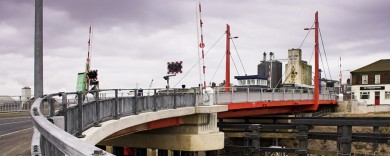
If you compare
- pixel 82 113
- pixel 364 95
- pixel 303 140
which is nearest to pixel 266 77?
pixel 364 95

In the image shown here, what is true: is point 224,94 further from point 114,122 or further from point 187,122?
point 114,122

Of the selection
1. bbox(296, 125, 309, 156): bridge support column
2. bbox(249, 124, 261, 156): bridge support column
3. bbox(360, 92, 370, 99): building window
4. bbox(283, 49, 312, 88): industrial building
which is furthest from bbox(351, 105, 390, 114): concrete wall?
bbox(296, 125, 309, 156): bridge support column

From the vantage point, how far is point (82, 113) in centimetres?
1060

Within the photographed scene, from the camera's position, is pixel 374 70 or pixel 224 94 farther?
pixel 374 70

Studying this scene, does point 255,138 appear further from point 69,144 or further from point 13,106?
point 69,144

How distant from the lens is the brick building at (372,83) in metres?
63.1


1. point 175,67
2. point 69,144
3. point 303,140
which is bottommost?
point 303,140

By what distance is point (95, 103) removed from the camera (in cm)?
1212

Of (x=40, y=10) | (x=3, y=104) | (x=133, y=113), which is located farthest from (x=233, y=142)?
(x=40, y=10)

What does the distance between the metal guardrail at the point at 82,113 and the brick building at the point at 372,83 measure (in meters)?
48.6

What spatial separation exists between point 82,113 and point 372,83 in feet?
202

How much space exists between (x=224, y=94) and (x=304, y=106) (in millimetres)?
17291

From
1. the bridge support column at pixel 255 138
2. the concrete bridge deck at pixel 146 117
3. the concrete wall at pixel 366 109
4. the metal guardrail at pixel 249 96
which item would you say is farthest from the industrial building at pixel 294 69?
the bridge support column at pixel 255 138

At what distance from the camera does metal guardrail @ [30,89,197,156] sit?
295cm
